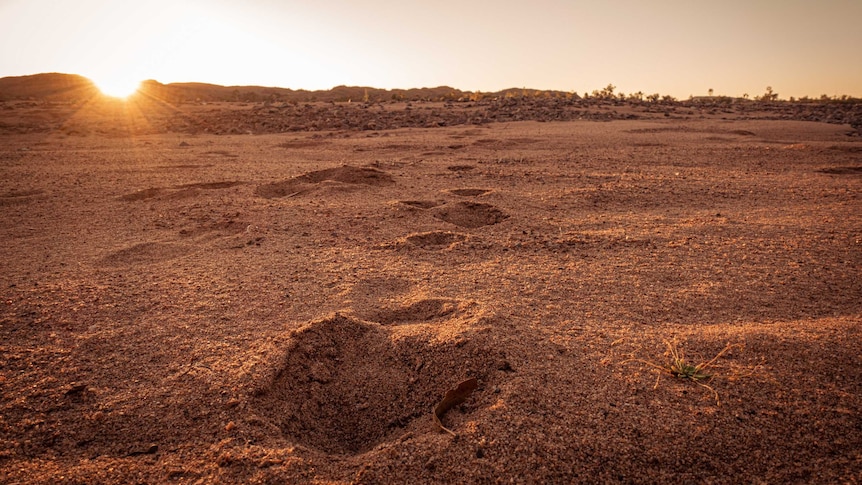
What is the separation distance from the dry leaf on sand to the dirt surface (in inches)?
0.7

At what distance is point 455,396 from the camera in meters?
1.13

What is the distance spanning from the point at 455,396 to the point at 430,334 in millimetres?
298

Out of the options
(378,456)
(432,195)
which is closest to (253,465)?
(378,456)

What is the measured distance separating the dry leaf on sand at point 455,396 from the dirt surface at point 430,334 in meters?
0.02

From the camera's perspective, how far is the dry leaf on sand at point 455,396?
1098mm

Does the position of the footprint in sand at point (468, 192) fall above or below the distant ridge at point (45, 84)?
below

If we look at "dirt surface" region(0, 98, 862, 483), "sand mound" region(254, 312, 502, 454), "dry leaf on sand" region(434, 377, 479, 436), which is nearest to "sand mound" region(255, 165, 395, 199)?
"dirt surface" region(0, 98, 862, 483)

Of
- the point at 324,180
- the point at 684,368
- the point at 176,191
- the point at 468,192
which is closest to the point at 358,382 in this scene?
the point at 684,368

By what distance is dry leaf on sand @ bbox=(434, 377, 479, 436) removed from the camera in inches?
43.2

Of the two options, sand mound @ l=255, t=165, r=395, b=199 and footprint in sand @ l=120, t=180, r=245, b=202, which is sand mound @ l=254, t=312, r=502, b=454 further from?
footprint in sand @ l=120, t=180, r=245, b=202

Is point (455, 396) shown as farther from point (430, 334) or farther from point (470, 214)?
point (470, 214)

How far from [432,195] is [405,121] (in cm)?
586

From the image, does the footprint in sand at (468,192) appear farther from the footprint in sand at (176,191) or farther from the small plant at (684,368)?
the small plant at (684,368)

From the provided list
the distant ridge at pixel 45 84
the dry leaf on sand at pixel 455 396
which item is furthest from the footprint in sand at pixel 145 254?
the distant ridge at pixel 45 84
